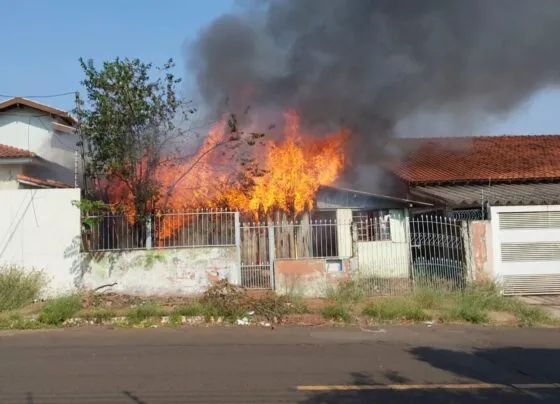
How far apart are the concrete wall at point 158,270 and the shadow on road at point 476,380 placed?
19.0ft

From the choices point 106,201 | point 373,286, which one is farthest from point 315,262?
point 106,201

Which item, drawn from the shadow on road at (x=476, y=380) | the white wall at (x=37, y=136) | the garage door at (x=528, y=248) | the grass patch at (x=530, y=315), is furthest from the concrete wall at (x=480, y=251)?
the white wall at (x=37, y=136)

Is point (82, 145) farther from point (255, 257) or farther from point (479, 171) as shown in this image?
point (479, 171)

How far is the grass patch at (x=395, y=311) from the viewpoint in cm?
999

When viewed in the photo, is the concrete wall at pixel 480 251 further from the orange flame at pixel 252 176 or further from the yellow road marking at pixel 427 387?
the yellow road marking at pixel 427 387

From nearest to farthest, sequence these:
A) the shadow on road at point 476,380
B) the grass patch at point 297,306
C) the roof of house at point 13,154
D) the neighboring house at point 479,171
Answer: the shadow on road at point 476,380, the grass patch at point 297,306, the roof of house at point 13,154, the neighboring house at point 479,171

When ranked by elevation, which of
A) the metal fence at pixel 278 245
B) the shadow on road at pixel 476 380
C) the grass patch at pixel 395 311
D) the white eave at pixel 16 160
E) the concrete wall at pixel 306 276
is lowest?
the shadow on road at pixel 476 380

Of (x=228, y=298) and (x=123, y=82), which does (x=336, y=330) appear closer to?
(x=228, y=298)

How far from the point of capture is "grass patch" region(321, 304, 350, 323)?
9852 mm

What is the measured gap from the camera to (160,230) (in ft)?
40.1

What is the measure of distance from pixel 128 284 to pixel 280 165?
4777 mm

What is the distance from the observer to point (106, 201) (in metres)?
12.9

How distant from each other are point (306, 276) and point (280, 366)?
228 inches

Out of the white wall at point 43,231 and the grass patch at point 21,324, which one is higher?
the white wall at point 43,231
